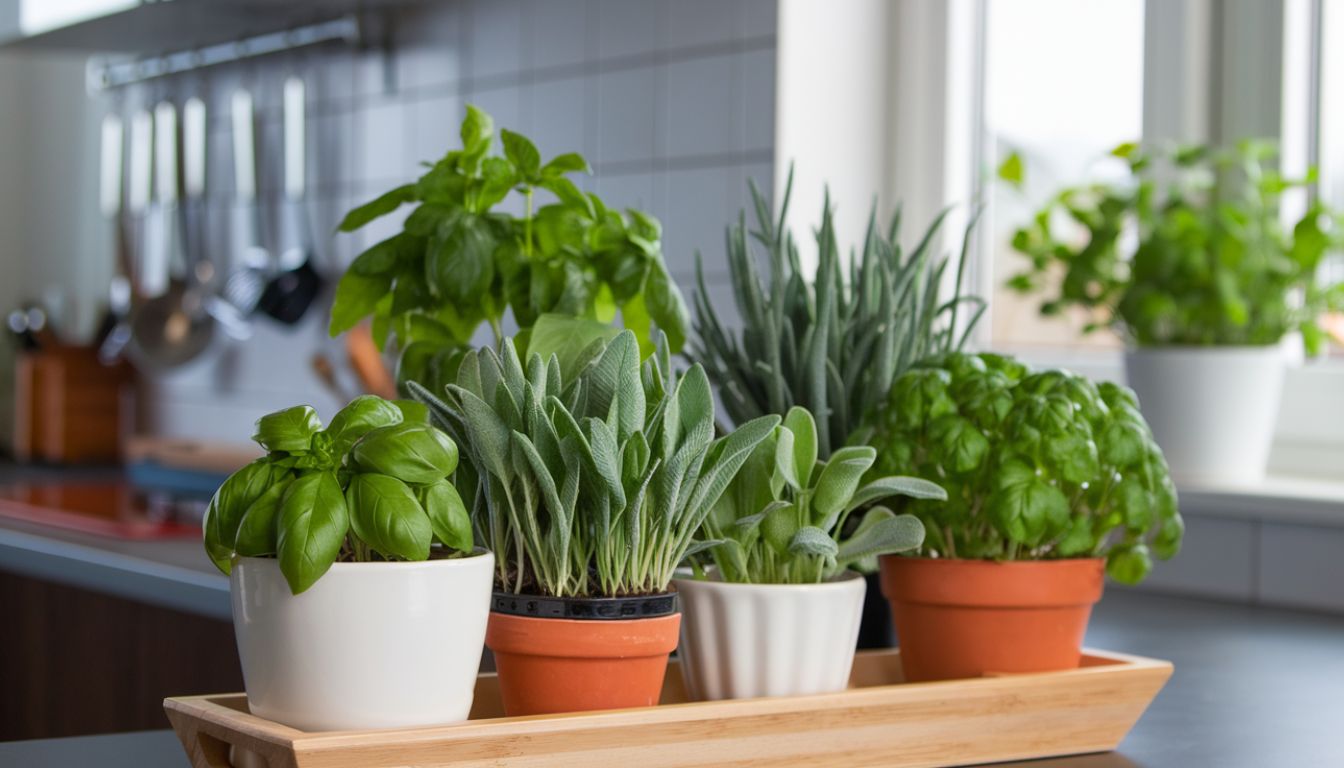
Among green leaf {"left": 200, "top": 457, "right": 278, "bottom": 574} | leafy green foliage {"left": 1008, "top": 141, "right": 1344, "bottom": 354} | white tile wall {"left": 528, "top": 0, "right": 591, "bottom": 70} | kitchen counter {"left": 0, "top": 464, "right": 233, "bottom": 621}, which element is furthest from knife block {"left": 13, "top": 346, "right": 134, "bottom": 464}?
A: green leaf {"left": 200, "top": 457, "right": 278, "bottom": 574}

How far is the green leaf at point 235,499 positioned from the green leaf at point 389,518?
0.04 meters

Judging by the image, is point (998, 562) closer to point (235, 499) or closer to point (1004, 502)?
point (1004, 502)

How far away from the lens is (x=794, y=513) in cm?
75

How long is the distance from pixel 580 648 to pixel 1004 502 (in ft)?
0.78

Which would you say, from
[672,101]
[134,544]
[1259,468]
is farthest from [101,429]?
[1259,468]

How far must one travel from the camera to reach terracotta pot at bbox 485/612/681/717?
691 millimetres

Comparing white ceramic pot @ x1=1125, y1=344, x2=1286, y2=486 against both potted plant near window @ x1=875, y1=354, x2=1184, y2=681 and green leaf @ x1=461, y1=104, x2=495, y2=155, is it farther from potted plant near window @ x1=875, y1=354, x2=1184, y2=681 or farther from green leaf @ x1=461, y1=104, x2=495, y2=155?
green leaf @ x1=461, y1=104, x2=495, y2=155

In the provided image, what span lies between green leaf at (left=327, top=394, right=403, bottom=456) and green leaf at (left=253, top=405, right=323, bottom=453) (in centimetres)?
1

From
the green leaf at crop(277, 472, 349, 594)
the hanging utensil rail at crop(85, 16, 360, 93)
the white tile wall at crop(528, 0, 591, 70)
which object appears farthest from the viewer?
the hanging utensil rail at crop(85, 16, 360, 93)

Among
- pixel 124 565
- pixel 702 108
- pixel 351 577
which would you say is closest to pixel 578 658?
pixel 351 577

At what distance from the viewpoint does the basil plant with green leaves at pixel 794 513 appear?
2.45ft

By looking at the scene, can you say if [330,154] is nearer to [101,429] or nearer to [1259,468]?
[101,429]

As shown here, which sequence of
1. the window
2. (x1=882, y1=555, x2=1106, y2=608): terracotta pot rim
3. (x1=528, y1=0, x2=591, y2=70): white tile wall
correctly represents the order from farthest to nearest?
(x1=528, y1=0, x2=591, y2=70): white tile wall
the window
(x1=882, y1=555, x2=1106, y2=608): terracotta pot rim

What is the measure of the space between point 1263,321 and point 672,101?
81 cm
